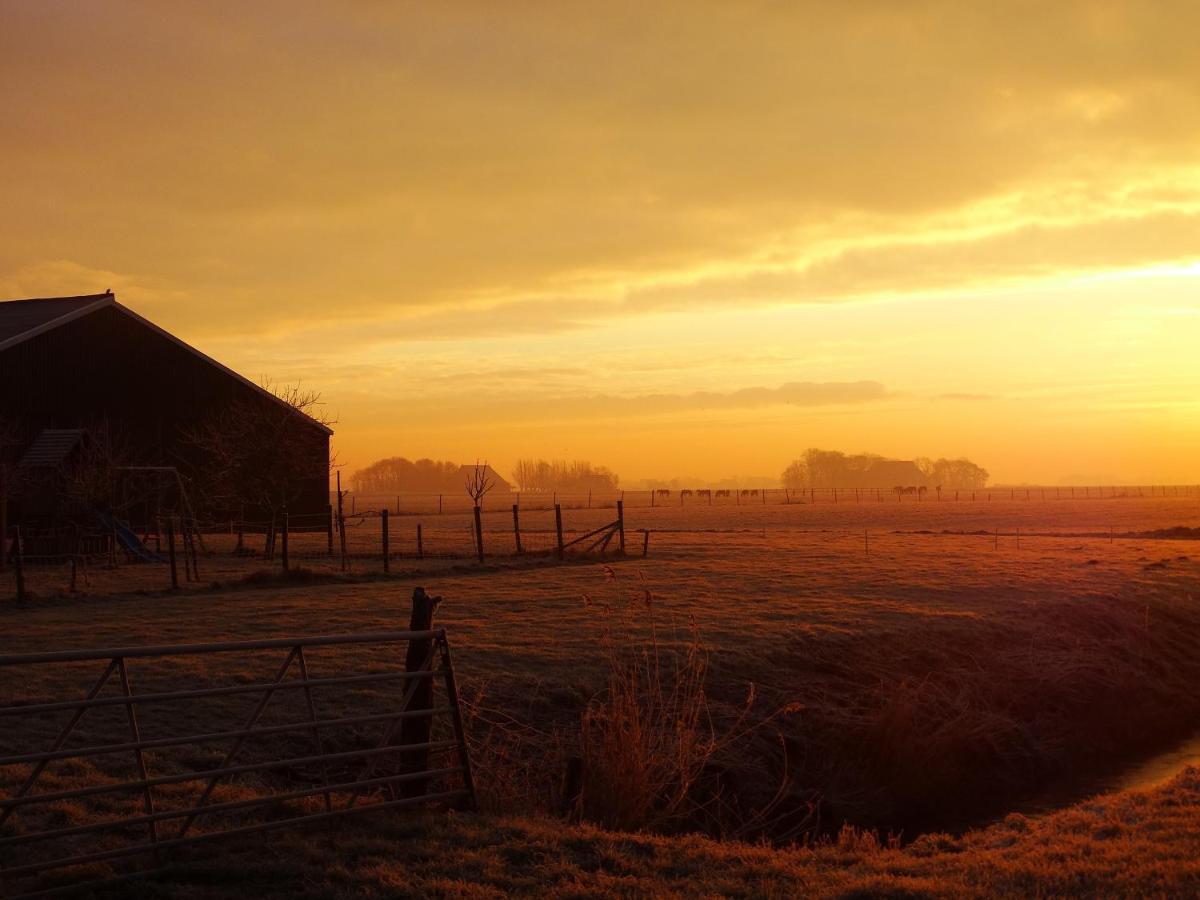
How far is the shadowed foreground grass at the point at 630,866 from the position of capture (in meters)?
7.31

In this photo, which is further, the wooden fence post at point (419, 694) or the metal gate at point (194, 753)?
the wooden fence post at point (419, 694)

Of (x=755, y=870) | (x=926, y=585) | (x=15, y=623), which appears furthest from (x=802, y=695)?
(x=15, y=623)

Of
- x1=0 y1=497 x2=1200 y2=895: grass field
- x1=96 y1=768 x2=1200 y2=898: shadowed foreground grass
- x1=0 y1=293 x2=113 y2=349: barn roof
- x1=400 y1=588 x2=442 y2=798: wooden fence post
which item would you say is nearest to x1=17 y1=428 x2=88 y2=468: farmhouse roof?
x1=0 y1=293 x2=113 y2=349: barn roof

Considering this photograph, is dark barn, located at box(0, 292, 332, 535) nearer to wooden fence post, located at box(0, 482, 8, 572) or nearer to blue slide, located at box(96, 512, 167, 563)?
blue slide, located at box(96, 512, 167, 563)

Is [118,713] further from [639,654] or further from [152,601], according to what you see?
[152,601]

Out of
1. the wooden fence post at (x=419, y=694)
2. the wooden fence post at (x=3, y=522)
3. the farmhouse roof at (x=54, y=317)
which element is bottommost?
the wooden fence post at (x=419, y=694)

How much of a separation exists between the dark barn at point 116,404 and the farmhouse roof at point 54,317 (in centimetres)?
5

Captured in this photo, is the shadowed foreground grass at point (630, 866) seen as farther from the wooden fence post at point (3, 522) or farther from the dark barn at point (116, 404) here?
the dark barn at point (116, 404)

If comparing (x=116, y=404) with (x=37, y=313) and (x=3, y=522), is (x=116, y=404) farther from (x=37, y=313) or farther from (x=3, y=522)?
(x=3, y=522)

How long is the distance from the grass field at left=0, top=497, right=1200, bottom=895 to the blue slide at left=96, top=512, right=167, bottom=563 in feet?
16.1

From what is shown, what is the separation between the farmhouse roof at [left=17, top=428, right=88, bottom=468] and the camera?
38.2 metres

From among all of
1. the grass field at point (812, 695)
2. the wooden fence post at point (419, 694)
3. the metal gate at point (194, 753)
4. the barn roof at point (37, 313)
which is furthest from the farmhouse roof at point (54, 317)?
the wooden fence post at point (419, 694)

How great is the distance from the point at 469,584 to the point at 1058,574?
1596 cm

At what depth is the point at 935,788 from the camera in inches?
595
